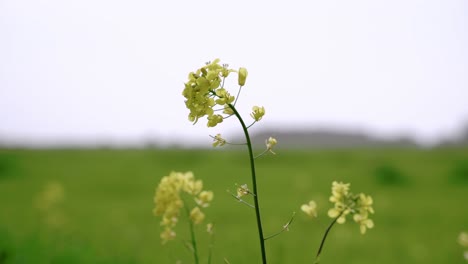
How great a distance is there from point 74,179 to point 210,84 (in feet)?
23.5

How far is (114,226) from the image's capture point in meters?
5.13

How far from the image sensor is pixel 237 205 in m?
5.75

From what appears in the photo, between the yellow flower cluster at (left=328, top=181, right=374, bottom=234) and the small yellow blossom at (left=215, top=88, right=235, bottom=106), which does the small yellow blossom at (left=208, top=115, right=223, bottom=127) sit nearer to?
the small yellow blossom at (left=215, top=88, right=235, bottom=106)

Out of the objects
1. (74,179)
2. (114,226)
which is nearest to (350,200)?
(114,226)

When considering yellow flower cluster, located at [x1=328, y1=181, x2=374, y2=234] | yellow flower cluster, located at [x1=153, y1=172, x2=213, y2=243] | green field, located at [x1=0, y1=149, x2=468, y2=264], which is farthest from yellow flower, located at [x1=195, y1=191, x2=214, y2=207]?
green field, located at [x1=0, y1=149, x2=468, y2=264]

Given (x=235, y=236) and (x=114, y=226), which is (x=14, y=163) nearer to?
(x=114, y=226)

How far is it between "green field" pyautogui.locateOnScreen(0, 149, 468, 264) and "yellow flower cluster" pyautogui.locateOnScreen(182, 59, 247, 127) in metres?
1.33

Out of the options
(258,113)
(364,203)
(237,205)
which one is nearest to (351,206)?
(364,203)

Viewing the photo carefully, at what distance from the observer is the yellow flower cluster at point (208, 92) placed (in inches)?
37.7

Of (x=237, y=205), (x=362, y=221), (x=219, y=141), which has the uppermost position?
(x=219, y=141)

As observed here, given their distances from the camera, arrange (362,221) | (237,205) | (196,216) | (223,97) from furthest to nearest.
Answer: (237,205) < (196,216) < (362,221) < (223,97)

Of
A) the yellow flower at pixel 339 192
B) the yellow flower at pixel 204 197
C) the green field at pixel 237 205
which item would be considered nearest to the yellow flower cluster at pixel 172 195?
the yellow flower at pixel 204 197

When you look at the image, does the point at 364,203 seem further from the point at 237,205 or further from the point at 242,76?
the point at 237,205

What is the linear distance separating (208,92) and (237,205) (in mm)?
4853
